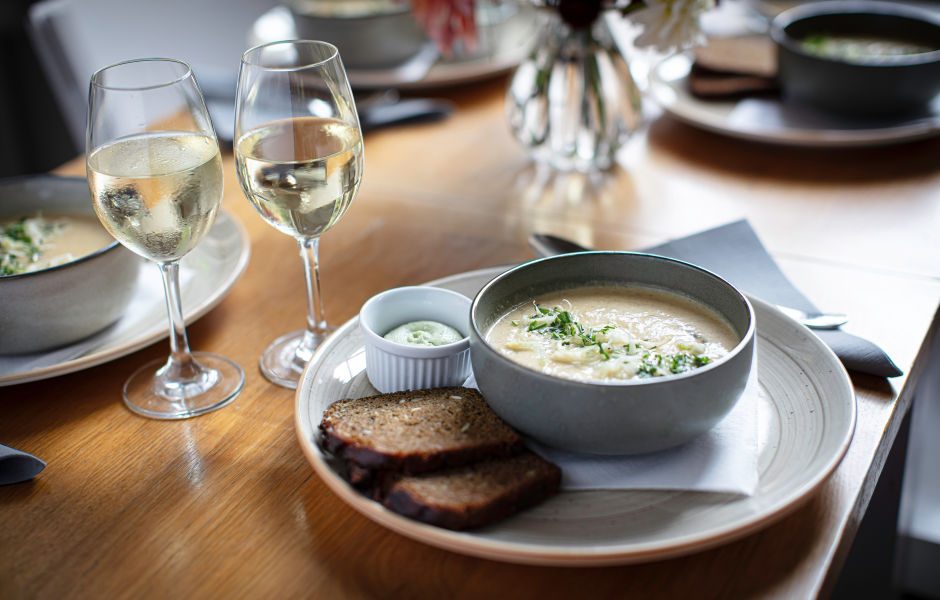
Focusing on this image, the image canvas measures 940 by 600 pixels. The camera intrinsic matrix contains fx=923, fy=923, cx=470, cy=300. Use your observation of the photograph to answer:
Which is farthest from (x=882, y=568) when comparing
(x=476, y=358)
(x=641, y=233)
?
(x=476, y=358)

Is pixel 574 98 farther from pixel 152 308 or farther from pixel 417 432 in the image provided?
pixel 417 432

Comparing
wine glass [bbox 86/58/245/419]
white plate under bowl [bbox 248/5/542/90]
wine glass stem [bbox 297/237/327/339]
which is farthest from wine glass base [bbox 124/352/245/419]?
white plate under bowl [bbox 248/5/542/90]

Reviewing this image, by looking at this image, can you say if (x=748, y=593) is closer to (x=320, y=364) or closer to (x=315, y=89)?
(x=320, y=364)

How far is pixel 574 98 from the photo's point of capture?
1.75 metres

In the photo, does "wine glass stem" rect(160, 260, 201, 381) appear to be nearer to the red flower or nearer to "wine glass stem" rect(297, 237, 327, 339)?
"wine glass stem" rect(297, 237, 327, 339)

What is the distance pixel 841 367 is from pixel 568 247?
1.41 feet

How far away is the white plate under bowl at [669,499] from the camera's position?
803 mm

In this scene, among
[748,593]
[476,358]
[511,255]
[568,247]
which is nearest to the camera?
[748,593]

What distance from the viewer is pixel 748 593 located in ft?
2.70

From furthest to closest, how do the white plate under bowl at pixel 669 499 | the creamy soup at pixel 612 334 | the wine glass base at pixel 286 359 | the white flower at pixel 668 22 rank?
the white flower at pixel 668 22
the wine glass base at pixel 286 359
the creamy soup at pixel 612 334
the white plate under bowl at pixel 669 499

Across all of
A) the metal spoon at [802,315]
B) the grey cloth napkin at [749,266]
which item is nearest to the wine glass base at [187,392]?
the metal spoon at [802,315]

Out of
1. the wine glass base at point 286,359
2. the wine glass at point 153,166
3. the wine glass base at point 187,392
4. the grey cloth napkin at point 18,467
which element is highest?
the wine glass at point 153,166

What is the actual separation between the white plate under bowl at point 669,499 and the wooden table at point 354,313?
0.04m

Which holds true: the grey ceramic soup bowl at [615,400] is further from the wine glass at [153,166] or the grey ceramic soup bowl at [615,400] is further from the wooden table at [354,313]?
the wine glass at [153,166]
